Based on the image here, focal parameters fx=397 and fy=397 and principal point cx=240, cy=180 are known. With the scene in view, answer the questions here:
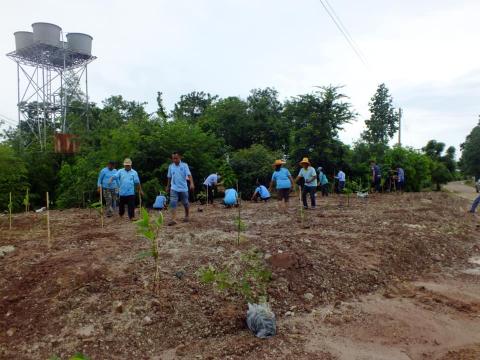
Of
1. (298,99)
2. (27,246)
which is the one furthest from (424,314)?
(298,99)

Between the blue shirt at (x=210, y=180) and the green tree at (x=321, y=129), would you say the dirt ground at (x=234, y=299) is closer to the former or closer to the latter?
the blue shirt at (x=210, y=180)

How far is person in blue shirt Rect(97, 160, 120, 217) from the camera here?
9.62 meters

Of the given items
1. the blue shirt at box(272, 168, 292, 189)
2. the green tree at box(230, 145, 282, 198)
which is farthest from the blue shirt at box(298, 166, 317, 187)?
the green tree at box(230, 145, 282, 198)

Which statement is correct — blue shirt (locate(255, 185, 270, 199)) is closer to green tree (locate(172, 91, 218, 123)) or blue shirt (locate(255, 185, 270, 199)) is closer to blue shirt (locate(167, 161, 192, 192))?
blue shirt (locate(167, 161, 192, 192))

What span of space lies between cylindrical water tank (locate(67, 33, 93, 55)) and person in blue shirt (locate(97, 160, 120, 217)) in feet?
62.6

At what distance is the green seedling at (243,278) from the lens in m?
4.82

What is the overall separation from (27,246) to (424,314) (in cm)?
611

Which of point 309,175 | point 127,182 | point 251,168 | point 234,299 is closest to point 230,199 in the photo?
point 309,175

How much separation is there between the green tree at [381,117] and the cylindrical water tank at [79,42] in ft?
95.4

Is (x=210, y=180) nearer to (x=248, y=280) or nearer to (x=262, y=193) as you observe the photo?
(x=262, y=193)

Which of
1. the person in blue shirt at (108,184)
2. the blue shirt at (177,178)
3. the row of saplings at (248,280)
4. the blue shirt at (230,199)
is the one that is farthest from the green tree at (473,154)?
the row of saplings at (248,280)

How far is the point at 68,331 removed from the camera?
398cm

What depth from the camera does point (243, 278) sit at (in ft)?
16.7

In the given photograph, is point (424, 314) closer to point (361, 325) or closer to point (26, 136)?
point (361, 325)
